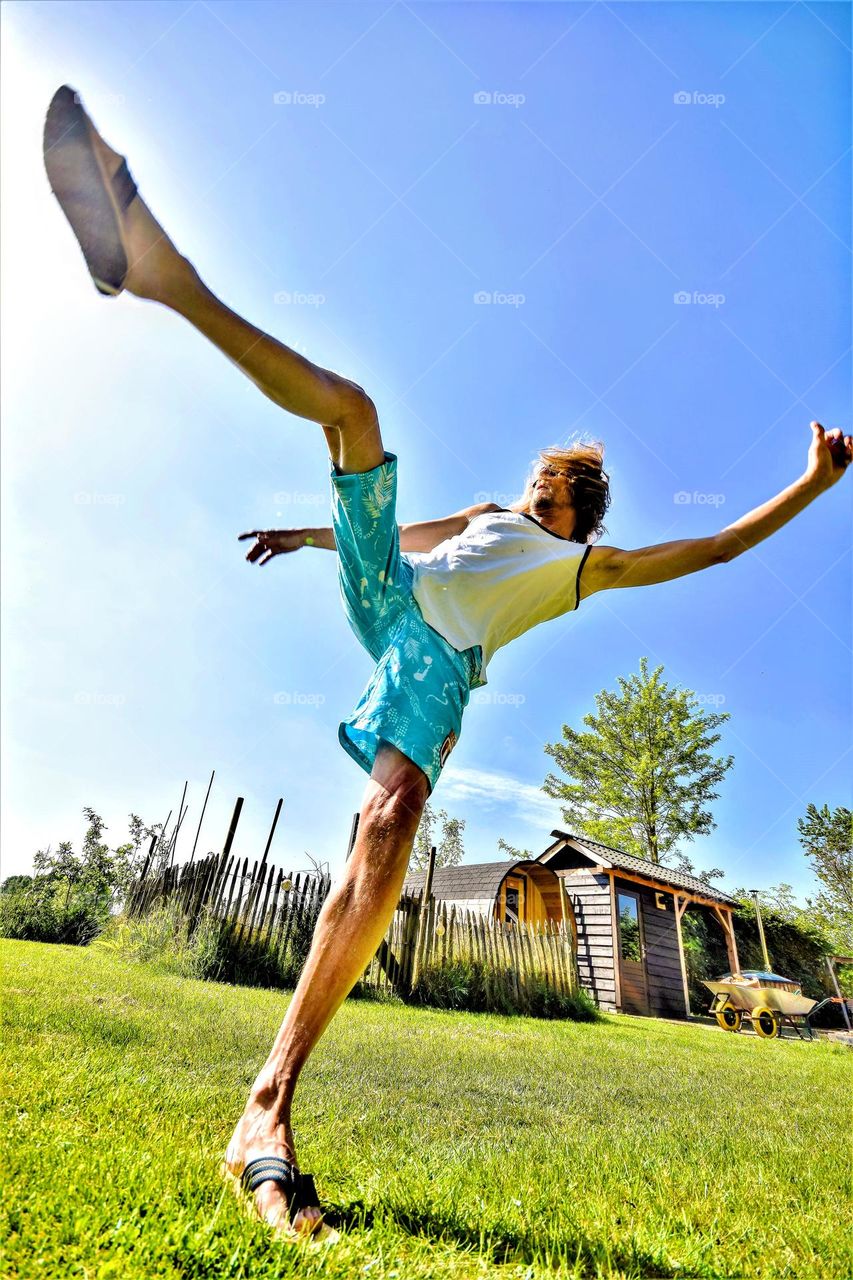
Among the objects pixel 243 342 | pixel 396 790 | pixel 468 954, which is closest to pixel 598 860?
pixel 468 954

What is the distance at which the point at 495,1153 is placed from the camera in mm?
1879

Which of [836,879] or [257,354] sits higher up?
[836,879]

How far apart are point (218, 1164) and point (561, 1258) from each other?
2.16ft

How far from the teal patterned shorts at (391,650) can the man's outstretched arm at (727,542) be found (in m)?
0.49

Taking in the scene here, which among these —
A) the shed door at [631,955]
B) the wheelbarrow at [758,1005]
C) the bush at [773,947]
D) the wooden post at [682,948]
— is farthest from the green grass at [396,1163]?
the bush at [773,947]

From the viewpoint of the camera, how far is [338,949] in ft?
4.72

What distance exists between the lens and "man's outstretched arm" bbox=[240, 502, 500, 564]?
96.7 inches

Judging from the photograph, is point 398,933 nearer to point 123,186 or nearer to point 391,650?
point 391,650

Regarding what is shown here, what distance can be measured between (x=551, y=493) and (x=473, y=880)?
56.8ft

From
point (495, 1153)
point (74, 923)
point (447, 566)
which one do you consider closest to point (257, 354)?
point (447, 566)

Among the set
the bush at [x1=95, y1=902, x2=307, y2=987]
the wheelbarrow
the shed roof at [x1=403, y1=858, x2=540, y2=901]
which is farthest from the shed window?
the bush at [x1=95, y1=902, x2=307, y2=987]

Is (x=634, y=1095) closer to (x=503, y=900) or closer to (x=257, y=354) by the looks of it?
(x=257, y=354)

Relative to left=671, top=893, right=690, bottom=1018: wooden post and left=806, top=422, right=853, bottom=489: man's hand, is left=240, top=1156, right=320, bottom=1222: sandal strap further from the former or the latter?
Result: left=671, top=893, right=690, bottom=1018: wooden post

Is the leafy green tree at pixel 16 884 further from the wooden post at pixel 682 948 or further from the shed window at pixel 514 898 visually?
the wooden post at pixel 682 948
